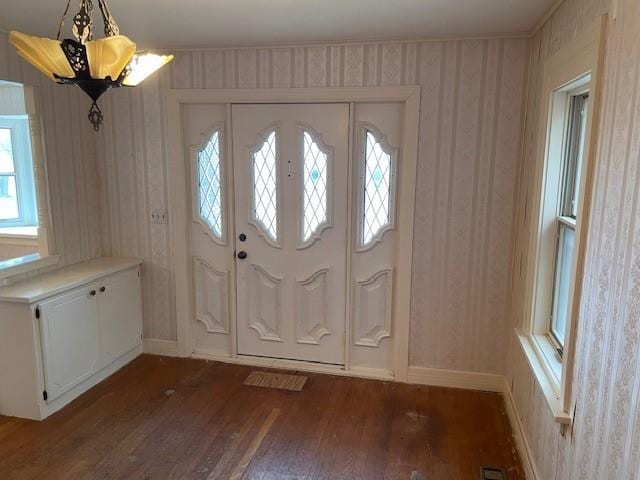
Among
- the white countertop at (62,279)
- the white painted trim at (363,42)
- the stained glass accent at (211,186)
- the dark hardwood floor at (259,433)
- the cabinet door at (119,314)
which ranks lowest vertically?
the dark hardwood floor at (259,433)

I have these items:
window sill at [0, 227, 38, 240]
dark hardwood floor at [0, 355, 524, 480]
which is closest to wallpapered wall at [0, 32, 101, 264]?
window sill at [0, 227, 38, 240]

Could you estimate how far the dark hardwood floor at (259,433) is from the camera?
7.88 feet

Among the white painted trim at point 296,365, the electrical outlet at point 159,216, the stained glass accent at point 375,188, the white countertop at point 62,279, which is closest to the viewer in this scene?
the white countertop at point 62,279

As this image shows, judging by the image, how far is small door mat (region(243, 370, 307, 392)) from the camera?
3266 mm

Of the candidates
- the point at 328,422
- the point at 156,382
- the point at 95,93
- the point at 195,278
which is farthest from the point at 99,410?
the point at 95,93

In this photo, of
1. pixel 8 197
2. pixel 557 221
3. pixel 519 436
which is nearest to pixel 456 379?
pixel 519 436

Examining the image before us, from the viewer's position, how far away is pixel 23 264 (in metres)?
2.97

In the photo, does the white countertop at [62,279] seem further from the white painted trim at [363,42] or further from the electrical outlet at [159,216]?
the white painted trim at [363,42]

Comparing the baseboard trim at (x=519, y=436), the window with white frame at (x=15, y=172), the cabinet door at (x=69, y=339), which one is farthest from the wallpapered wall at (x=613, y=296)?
the window with white frame at (x=15, y=172)

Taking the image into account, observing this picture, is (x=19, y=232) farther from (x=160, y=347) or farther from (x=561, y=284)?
(x=561, y=284)

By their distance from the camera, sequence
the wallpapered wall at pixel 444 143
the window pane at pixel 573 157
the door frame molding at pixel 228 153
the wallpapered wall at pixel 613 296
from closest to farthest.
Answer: the wallpapered wall at pixel 613 296
the window pane at pixel 573 157
the wallpapered wall at pixel 444 143
the door frame molding at pixel 228 153

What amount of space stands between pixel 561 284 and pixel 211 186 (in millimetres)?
2370

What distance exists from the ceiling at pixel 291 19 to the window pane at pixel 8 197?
1.39m

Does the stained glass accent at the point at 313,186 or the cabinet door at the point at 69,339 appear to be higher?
the stained glass accent at the point at 313,186
